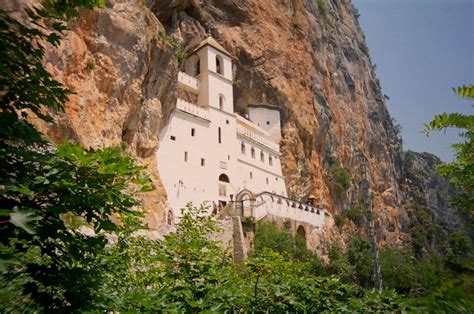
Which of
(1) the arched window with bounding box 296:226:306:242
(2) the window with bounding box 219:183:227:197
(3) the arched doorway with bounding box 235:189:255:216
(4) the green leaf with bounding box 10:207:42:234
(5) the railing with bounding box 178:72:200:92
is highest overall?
(5) the railing with bounding box 178:72:200:92

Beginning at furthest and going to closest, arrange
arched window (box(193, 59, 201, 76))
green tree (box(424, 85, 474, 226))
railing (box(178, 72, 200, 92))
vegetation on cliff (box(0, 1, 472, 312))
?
arched window (box(193, 59, 201, 76)) < railing (box(178, 72, 200, 92)) < green tree (box(424, 85, 474, 226)) < vegetation on cliff (box(0, 1, 472, 312))

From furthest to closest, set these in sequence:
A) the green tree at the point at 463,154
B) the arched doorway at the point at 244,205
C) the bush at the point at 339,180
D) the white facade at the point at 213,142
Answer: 1. the bush at the point at 339,180
2. the white facade at the point at 213,142
3. the arched doorway at the point at 244,205
4. the green tree at the point at 463,154

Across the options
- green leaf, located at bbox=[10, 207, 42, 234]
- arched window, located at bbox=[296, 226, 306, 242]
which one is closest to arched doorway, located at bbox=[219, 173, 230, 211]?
arched window, located at bbox=[296, 226, 306, 242]

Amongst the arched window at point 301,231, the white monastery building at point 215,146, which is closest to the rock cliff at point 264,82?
the white monastery building at point 215,146

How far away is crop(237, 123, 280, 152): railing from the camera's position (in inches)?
1527

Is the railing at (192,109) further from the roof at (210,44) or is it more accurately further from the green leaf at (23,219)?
the green leaf at (23,219)

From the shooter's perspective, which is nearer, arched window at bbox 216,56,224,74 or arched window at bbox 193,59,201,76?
arched window at bbox 193,59,201,76

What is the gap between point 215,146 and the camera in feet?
114

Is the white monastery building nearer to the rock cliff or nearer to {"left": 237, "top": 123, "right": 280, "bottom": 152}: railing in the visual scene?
{"left": 237, "top": 123, "right": 280, "bottom": 152}: railing

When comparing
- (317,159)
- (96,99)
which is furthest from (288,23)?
(96,99)

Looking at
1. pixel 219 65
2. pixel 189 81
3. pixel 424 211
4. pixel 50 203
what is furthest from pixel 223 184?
pixel 424 211

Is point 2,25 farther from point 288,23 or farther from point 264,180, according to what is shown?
point 288,23

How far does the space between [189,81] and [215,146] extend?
7119mm

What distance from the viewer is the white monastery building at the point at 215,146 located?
1203 inches
